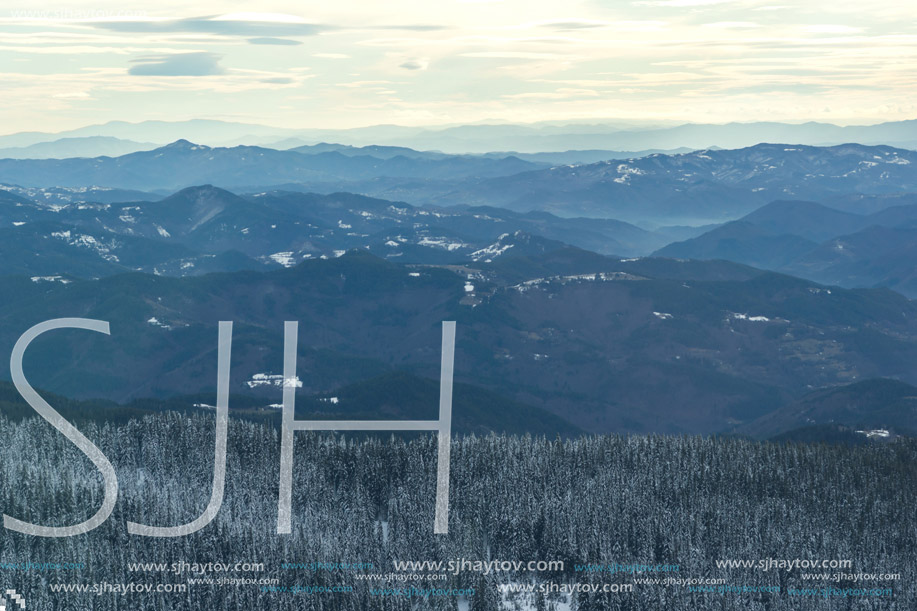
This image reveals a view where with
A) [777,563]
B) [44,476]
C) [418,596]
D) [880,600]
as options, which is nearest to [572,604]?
[418,596]

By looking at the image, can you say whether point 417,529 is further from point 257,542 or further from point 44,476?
point 44,476

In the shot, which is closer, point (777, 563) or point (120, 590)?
point (120, 590)

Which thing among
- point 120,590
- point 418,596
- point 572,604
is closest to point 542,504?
point 572,604

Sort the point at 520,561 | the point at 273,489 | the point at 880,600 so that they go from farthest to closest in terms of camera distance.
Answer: the point at 273,489 < the point at 520,561 < the point at 880,600

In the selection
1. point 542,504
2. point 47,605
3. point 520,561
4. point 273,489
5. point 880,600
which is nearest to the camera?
point 47,605

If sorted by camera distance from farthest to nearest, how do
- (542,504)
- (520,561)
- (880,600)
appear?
(542,504) < (520,561) < (880,600)

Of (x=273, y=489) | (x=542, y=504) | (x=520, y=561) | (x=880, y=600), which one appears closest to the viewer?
(x=880, y=600)

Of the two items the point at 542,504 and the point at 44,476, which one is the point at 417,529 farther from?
the point at 44,476

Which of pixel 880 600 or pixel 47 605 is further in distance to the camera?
pixel 880 600
